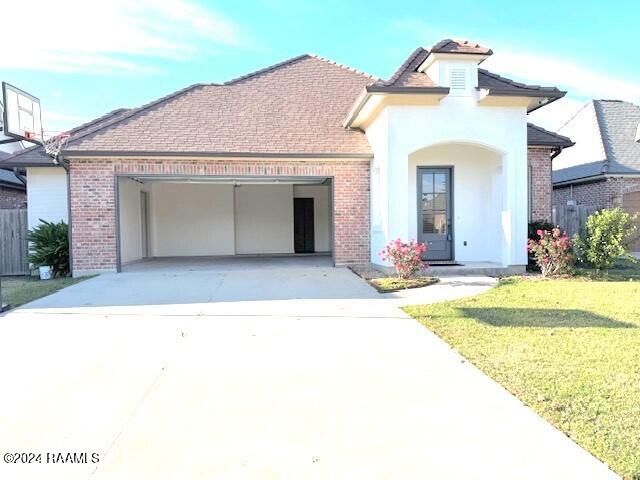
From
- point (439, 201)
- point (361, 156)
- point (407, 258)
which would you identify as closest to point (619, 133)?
point (439, 201)

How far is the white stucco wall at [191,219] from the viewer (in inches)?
687

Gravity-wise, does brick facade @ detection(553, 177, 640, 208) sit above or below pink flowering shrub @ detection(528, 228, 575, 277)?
above

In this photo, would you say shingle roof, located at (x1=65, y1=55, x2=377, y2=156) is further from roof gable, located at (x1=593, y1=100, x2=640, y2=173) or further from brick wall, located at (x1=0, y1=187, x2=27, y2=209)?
roof gable, located at (x1=593, y1=100, x2=640, y2=173)

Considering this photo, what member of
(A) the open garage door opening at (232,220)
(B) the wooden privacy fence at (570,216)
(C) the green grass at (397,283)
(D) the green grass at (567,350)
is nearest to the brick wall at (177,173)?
(C) the green grass at (397,283)

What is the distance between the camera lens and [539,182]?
12867mm

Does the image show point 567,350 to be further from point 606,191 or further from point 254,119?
point 606,191

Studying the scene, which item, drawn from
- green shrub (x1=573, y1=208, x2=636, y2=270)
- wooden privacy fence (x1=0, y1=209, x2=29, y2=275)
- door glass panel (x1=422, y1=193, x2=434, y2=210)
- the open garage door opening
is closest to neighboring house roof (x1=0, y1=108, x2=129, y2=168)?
wooden privacy fence (x1=0, y1=209, x2=29, y2=275)

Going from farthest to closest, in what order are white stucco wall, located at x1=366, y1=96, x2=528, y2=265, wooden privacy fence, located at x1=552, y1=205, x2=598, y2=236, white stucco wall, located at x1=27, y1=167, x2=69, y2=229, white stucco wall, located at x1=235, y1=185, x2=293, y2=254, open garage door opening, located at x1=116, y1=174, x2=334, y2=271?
1. white stucco wall, located at x1=235, y1=185, x2=293, y2=254
2. open garage door opening, located at x1=116, y1=174, x2=334, y2=271
3. wooden privacy fence, located at x1=552, y1=205, x2=598, y2=236
4. white stucco wall, located at x1=27, y1=167, x2=69, y2=229
5. white stucco wall, located at x1=366, y1=96, x2=528, y2=265

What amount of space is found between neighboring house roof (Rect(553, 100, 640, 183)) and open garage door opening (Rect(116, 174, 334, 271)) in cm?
1012

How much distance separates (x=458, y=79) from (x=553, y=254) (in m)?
4.55

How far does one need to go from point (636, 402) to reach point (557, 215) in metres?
12.8

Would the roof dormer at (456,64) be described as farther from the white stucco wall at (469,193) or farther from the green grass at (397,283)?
the green grass at (397,283)

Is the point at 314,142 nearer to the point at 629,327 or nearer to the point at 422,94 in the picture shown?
the point at 422,94

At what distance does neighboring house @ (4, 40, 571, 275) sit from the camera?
10477 mm
